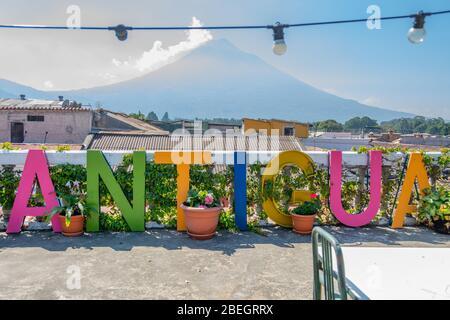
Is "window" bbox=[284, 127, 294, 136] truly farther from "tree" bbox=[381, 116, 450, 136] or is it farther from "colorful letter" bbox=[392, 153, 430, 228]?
"colorful letter" bbox=[392, 153, 430, 228]

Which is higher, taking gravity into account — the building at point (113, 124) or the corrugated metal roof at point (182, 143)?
the building at point (113, 124)

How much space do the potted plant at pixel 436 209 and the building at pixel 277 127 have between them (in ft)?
96.4

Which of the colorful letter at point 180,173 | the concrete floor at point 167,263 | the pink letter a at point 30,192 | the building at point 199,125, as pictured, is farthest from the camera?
the building at point 199,125

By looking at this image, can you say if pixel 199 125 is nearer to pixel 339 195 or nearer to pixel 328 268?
pixel 339 195

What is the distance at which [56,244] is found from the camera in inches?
176

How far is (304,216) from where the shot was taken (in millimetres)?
4980

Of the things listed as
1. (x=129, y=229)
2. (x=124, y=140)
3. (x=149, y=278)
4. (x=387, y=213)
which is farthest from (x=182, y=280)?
(x=124, y=140)

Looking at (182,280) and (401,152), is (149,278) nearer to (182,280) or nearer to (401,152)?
(182,280)

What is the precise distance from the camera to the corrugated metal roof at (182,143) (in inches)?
868

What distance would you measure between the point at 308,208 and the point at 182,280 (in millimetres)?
2322

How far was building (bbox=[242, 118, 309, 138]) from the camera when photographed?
35.6 metres

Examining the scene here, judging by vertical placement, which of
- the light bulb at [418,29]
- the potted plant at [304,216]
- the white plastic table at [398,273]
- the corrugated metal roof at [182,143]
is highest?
the light bulb at [418,29]

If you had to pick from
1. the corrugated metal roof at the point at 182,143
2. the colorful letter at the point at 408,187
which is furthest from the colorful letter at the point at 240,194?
the corrugated metal roof at the point at 182,143

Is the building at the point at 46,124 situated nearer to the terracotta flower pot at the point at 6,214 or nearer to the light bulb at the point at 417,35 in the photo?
the terracotta flower pot at the point at 6,214
